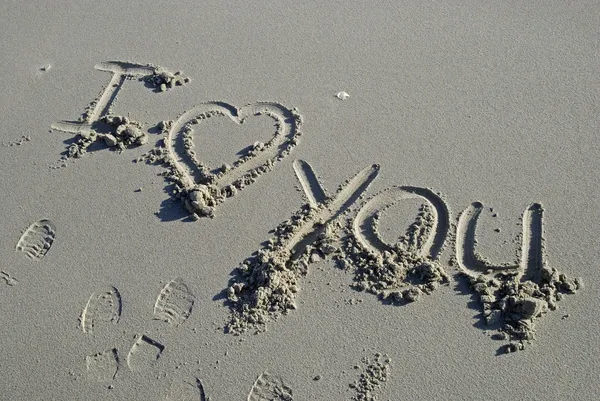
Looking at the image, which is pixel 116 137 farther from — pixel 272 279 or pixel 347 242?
pixel 347 242

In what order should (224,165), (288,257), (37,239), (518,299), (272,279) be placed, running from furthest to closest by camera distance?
(224,165) < (37,239) < (288,257) < (272,279) < (518,299)

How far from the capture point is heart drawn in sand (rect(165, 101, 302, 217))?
12.9 ft

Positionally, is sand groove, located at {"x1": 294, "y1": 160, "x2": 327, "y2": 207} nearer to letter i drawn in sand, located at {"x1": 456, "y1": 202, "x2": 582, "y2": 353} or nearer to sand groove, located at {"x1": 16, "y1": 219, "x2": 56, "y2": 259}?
letter i drawn in sand, located at {"x1": 456, "y1": 202, "x2": 582, "y2": 353}

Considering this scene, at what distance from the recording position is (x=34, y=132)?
174 inches

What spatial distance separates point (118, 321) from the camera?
3.47 metres

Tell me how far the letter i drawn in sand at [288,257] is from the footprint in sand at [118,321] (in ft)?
1.01

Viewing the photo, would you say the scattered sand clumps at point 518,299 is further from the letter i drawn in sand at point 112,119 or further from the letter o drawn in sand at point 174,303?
the letter i drawn in sand at point 112,119

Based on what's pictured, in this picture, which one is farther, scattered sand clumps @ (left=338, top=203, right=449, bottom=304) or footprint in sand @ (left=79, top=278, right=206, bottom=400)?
scattered sand clumps @ (left=338, top=203, right=449, bottom=304)

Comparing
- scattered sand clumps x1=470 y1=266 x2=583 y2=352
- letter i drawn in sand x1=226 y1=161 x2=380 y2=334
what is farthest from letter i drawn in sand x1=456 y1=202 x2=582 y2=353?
letter i drawn in sand x1=226 y1=161 x2=380 y2=334

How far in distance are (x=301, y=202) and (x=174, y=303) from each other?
102 centimetres

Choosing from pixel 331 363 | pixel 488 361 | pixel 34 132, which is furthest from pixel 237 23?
pixel 488 361

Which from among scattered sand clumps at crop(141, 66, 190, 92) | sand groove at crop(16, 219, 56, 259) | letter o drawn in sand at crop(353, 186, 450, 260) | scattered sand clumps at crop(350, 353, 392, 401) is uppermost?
scattered sand clumps at crop(141, 66, 190, 92)

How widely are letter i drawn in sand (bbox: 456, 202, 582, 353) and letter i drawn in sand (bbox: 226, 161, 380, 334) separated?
75 centimetres

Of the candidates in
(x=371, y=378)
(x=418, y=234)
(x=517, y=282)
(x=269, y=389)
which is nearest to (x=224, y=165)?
(x=418, y=234)
